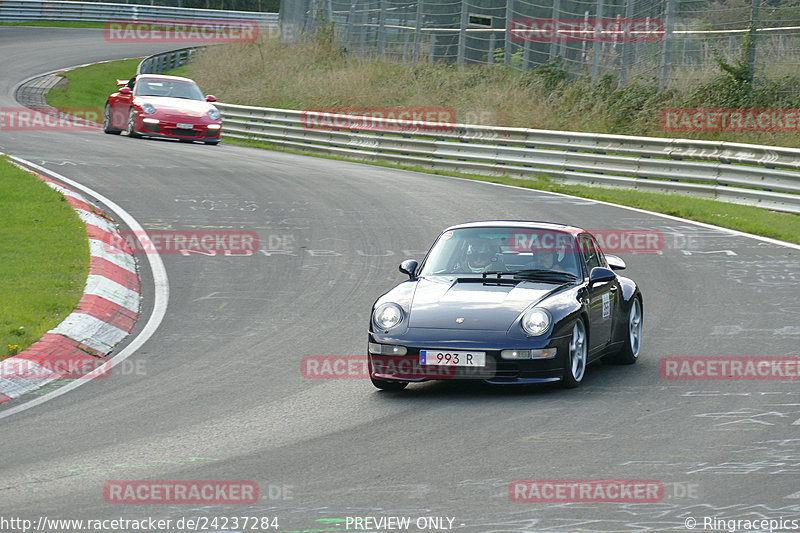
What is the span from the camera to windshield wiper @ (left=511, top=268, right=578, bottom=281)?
374 inches

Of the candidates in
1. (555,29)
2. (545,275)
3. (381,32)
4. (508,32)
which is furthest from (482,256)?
(381,32)

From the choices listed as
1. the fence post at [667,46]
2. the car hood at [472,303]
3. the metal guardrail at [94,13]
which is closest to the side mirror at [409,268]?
the car hood at [472,303]

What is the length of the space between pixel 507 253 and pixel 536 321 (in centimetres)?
126

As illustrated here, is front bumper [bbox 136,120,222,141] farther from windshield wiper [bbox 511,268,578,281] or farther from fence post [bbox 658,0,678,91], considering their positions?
windshield wiper [bbox 511,268,578,281]

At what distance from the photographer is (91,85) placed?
41094 millimetres

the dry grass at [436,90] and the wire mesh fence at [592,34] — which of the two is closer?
the wire mesh fence at [592,34]

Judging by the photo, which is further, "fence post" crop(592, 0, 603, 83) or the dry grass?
"fence post" crop(592, 0, 603, 83)

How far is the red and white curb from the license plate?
9.75ft

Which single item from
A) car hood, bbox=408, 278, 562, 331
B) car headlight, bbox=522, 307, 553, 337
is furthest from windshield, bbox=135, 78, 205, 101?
car headlight, bbox=522, 307, 553, 337

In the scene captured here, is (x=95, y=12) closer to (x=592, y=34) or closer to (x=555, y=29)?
(x=555, y=29)

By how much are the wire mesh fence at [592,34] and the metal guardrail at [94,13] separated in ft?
78.1

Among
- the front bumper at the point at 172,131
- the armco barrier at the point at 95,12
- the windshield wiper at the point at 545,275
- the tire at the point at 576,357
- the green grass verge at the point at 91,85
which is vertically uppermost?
the armco barrier at the point at 95,12

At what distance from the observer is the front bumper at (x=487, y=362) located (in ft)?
27.7

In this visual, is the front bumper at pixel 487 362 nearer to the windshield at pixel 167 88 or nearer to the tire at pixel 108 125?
the windshield at pixel 167 88
